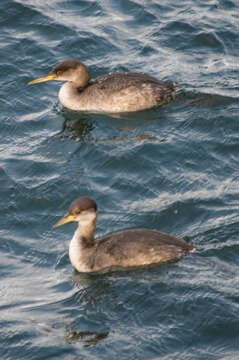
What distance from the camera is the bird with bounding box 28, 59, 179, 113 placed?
13.3 meters

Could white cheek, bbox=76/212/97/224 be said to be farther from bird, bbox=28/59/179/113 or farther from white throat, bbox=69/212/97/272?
bird, bbox=28/59/179/113

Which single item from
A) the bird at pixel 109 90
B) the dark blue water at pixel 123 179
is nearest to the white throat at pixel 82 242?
the dark blue water at pixel 123 179

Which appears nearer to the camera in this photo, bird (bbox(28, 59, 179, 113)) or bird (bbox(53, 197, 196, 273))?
bird (bbox(53, 197, 196, 273))

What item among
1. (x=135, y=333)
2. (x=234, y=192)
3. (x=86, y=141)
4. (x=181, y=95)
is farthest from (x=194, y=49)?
(x=135, y=333)

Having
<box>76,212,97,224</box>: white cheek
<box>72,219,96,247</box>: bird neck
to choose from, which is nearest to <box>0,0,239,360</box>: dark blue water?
<box>72,219,96,247</box>: bird neck

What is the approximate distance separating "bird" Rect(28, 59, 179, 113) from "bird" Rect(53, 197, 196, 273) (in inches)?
163

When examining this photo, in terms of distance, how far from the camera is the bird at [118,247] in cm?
944

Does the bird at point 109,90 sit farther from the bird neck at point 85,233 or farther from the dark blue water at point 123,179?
the bird neck at point 85,233

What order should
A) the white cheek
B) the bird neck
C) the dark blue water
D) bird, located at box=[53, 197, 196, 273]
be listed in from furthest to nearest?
the bird neck < the white cheek < bird, located at box=[53, 197, 196, 273] < the dark blue water

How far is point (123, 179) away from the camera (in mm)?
11383

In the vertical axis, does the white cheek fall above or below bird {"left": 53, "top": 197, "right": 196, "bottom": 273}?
above

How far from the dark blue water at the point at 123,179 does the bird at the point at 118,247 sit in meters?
0.14

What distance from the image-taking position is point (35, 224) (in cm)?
1053

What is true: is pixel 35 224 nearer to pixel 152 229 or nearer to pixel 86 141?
pixel 152 229
